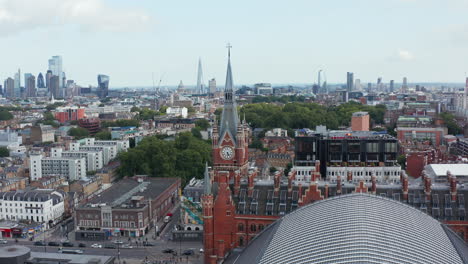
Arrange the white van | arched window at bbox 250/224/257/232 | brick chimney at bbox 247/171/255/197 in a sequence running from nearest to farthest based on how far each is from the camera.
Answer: arched window at bbox 250/224/257/232, brick chimney at bbox 247/171/255/197, the white van

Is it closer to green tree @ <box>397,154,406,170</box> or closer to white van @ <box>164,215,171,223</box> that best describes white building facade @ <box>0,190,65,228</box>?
white van @ <box>164,215,171,223</box>

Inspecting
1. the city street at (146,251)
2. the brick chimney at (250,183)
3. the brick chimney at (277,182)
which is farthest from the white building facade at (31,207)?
the brick chimney at (277,182)

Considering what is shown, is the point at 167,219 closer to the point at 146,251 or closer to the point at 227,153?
the point at 146,251

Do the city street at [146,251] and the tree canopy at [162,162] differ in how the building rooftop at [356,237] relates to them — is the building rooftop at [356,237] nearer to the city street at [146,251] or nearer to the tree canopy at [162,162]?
the city street at [146,251]

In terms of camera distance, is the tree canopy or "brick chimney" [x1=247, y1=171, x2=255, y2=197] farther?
the tree canopy

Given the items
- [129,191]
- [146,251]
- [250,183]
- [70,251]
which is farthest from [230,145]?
[129,191]

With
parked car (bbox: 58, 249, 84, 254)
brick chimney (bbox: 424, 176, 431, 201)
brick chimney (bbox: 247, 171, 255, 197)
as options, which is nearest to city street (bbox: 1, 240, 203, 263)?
parked car (bbox: 58, 249, 84, 254)
